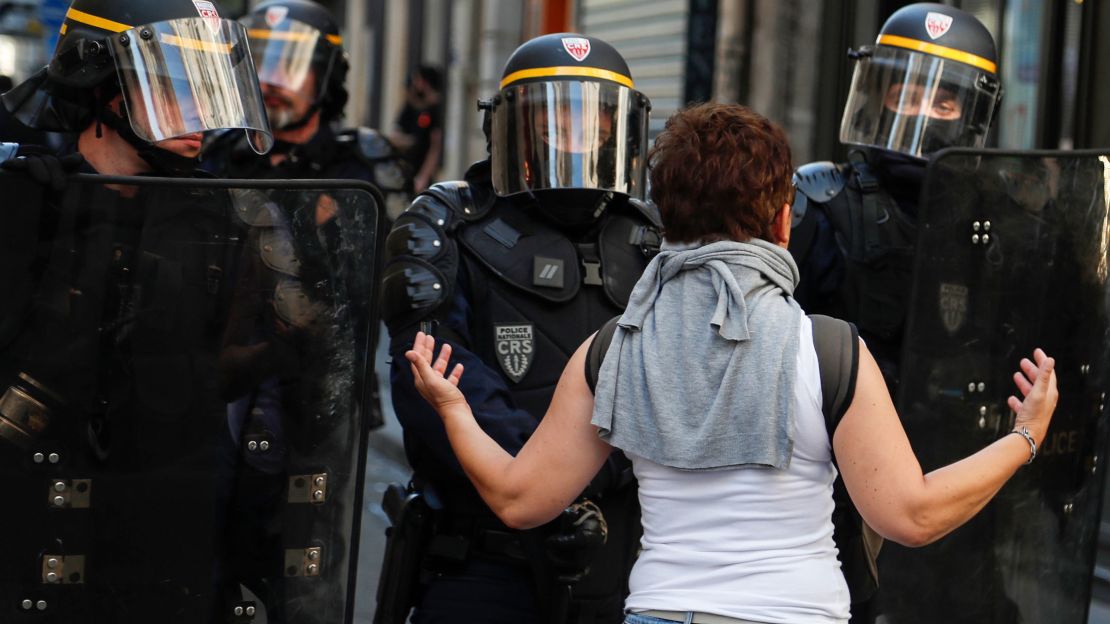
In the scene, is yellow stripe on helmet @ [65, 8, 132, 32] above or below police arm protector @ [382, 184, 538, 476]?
above

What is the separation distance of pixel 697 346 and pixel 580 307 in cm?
103

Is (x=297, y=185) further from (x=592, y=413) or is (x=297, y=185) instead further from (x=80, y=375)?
(x=592, y=413)

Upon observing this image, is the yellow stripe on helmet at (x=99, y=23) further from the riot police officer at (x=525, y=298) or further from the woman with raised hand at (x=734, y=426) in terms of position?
the woman with raised hand at (x=734, y=426)

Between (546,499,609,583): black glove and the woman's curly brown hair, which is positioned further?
(546,499,609,583): black glove

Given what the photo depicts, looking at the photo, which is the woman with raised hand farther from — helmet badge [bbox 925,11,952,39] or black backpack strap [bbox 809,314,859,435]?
helmet badge [bbox 925,11,952,39]

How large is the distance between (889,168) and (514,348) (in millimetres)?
1412

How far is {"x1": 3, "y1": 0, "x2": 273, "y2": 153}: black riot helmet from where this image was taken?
3057mm

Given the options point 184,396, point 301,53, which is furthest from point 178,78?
point 301,53

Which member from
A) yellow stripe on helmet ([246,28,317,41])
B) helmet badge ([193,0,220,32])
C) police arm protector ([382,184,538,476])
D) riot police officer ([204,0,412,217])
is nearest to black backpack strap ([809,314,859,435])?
police arm protector ([382,184,538,476])

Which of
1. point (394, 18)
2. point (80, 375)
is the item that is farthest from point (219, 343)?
point (394, 18)

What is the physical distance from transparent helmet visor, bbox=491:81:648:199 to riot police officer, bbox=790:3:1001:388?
0.71 m

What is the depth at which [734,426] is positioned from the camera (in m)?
2.19

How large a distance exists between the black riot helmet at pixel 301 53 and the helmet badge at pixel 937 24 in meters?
2.75

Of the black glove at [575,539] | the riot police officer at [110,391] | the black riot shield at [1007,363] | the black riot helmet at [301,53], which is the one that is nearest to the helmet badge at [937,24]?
the black riot shield at [1007,363]
